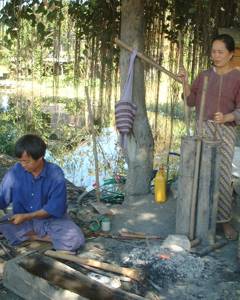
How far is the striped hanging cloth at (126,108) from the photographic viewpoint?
4516 mm

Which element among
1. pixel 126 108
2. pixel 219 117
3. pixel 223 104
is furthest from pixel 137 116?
pixel 219 117

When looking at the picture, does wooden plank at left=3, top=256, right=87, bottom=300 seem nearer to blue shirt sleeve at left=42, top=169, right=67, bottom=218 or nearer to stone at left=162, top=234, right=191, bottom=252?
blue shirt sleeve at left=42, top=169, right=67, bottom=218

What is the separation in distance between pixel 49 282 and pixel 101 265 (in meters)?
0.52

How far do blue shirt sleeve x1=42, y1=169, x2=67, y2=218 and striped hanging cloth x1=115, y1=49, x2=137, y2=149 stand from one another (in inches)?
44.3

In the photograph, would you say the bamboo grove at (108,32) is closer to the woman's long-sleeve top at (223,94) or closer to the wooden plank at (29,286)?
the woman's long-sleeve top at (223,94)

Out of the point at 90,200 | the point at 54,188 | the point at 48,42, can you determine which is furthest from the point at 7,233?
the point at 48,42

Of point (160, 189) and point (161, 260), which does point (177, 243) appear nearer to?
point (161, 260)

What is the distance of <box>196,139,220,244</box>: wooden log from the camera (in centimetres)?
375

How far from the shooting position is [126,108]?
177 inches

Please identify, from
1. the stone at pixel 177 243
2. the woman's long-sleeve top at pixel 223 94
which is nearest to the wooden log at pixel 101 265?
the stone at pixel 177 243

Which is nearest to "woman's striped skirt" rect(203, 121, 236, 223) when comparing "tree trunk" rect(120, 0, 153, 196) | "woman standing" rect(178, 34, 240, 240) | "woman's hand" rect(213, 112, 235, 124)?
"woman standing" rect(178, 34, 240, 240)

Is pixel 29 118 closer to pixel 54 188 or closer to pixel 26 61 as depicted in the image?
pixel 26 61

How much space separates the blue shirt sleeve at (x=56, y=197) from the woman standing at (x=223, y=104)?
1311mm

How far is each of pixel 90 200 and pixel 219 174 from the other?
1686 millimetres
